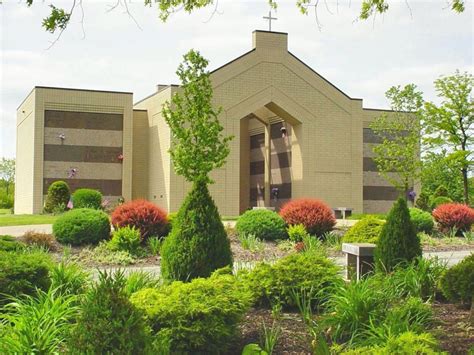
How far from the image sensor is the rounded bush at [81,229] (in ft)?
59.7

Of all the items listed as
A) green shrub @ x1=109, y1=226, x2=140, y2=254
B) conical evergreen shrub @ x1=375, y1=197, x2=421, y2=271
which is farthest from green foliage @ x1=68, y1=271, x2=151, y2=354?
green shrub @ x1=109, y1=226, x2=140, y2=254

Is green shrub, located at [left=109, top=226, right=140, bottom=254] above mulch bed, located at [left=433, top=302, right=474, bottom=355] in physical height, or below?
above

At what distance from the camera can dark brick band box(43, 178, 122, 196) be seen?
36.0 m

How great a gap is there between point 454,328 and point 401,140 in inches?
1227

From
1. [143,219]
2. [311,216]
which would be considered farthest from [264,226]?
[143,219]

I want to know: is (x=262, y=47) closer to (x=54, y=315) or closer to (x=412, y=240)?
(x=412, y=240)

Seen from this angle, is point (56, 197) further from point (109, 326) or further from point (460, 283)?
point (109, 326)

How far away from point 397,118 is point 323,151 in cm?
498

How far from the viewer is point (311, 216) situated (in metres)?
20.5

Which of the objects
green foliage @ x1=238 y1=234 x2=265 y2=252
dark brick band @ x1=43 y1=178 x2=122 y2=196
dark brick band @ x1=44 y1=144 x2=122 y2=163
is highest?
dark brick band @ x1=44 y1=144 x2=122 y2=163

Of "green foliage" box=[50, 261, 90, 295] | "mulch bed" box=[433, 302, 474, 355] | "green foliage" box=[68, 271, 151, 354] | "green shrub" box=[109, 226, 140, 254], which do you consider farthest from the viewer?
"green shrub" box=[109, 226, 140, 254]

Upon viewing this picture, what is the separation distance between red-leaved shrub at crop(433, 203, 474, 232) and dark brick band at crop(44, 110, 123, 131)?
67.1ft

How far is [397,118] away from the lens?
38.7 meters

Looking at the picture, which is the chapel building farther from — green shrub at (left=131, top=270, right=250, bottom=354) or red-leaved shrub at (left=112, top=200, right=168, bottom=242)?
green shrub at (left=131, top=270, right=250, bottom=354)
